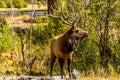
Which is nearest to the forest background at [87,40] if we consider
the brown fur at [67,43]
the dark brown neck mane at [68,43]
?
the brown fur at [67,43]

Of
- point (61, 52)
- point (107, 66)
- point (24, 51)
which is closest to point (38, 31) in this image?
point (24, 51)

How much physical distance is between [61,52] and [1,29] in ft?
22.4

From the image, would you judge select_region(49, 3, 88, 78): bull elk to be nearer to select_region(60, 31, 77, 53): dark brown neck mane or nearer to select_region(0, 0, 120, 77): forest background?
select_region(60, 31, 77, 53): dark brown neck mane

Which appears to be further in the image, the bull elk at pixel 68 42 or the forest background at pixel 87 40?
the forest background at pixel 87 40

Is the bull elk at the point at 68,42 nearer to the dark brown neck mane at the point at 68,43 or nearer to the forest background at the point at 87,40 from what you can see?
the dark brown neck mane at the point at 68,43

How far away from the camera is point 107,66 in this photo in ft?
45.7

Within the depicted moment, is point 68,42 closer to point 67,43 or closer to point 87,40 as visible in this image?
point 67,43

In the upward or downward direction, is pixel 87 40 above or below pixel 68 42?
below

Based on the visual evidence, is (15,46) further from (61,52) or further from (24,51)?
(61,52)

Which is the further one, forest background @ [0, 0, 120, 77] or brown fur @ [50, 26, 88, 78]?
forest background @ [0, 0, 120, 77]

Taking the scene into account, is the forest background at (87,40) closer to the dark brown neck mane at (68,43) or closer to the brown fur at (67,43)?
the brown fur at (67,43)

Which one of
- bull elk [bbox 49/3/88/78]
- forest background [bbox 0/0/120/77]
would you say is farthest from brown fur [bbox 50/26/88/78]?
forest background [bbox 0/0/120/77]

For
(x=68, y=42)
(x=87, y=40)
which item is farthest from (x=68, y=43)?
(x=87, y=40)

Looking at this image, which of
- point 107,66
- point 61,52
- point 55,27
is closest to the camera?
point 61,52
